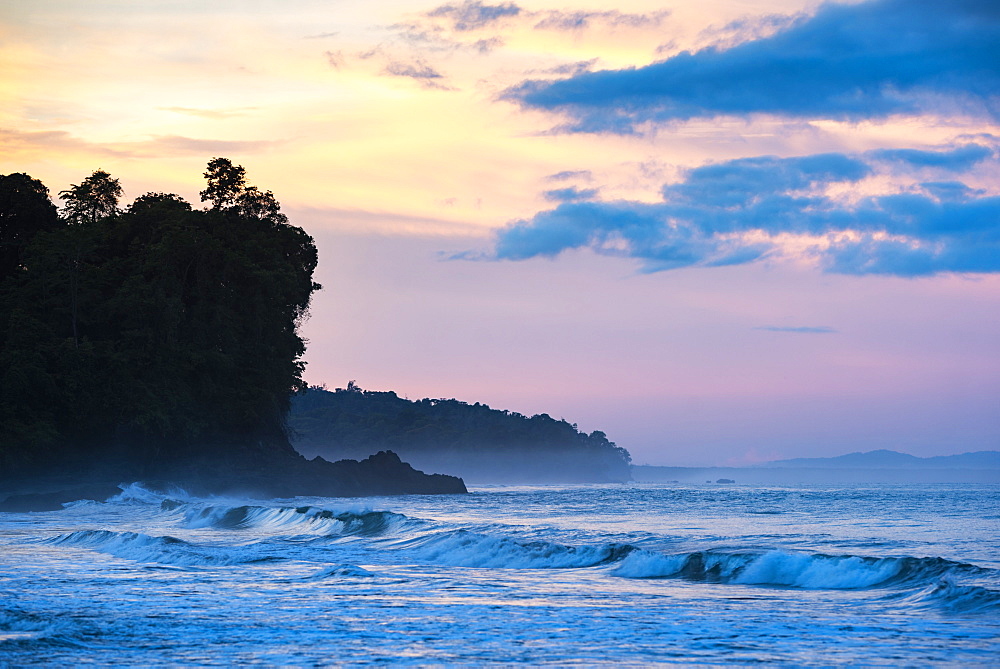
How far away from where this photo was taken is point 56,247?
57.8m

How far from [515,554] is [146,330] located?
148ft

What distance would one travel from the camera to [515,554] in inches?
834

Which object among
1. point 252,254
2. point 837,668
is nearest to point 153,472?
point 252,254

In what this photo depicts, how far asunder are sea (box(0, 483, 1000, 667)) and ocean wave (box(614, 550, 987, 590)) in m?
0.04

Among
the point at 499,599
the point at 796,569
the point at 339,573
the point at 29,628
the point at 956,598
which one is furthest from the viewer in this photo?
the point at 339,573

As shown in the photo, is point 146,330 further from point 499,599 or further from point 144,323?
point 499,599

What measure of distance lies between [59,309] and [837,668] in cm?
5751

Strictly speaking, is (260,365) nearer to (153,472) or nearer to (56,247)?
(153,472)

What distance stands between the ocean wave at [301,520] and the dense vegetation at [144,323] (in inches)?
789

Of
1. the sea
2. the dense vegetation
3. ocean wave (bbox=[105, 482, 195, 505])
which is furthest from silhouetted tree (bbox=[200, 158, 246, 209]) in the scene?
the sea

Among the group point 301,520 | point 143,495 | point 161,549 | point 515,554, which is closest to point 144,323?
point 143,495

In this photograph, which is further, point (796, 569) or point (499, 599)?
point (796, 569)

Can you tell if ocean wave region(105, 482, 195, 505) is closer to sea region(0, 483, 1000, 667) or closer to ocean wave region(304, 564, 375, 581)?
sea region(0, 483, 1000, 667)

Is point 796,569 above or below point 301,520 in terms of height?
above
